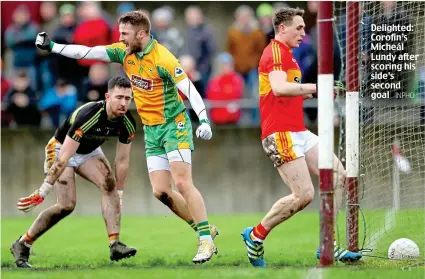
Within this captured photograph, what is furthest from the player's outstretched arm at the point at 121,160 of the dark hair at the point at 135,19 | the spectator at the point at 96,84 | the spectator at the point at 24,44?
the spectator at the point at 24,44

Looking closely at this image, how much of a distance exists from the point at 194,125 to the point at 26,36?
375cm

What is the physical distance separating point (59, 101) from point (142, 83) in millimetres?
8300

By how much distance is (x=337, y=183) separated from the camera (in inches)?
461

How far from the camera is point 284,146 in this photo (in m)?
12.3

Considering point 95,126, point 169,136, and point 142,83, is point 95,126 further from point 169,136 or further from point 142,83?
point 169,136

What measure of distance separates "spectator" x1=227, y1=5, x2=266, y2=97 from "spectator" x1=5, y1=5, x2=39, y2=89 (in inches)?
150

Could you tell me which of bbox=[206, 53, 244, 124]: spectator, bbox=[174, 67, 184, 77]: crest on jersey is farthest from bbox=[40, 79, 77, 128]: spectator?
bbox=[174, 67, 184, 77]: crest on jersey

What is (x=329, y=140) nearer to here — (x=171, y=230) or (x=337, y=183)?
(x=337, y=183)

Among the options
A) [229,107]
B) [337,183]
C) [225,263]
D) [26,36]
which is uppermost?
[26,36]

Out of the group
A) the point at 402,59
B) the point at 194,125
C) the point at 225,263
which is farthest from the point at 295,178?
the point at 194,125

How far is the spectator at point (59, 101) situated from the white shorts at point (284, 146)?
9.27m

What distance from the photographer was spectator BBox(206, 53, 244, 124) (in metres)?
21.2

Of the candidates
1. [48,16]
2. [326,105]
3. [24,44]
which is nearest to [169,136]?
[326,105]

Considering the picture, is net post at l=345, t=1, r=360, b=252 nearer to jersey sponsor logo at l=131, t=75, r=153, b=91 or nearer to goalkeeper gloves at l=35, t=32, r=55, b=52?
jersey sponsor logo at l=131, t=75, r=153, b=91
